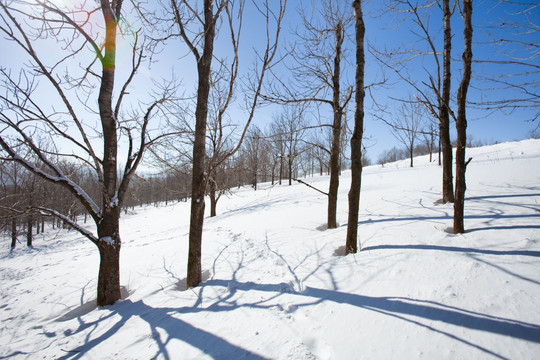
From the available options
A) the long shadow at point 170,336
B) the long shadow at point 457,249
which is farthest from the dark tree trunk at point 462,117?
the long shadow at point 170,336

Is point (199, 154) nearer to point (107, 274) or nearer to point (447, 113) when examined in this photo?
point (107, 274)

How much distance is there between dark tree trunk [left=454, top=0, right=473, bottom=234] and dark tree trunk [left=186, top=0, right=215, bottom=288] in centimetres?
391

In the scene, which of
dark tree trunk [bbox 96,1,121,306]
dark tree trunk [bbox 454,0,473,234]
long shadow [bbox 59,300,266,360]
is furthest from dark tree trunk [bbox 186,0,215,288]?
dark tree trunk [bbox 454,0,473,234]

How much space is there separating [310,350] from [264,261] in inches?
84.3

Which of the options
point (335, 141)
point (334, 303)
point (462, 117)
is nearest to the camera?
point (334, 303)

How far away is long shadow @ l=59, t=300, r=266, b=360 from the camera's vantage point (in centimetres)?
179

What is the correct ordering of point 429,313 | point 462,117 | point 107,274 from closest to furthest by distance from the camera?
point 429,313, point 462,117, point 107,274

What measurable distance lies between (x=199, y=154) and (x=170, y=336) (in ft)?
7.51

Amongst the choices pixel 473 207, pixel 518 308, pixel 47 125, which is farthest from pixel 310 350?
pixel 473 207

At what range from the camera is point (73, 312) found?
3340 mm

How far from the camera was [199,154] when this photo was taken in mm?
3201

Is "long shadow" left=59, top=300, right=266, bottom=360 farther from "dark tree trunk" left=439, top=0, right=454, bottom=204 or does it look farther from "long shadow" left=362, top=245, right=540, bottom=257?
"dark tree trunk" left=439, top=0, right=454, bottom=204

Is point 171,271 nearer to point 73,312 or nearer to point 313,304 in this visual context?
point 73,312

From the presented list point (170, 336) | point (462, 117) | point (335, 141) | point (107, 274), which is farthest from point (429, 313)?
point (107, 274)
